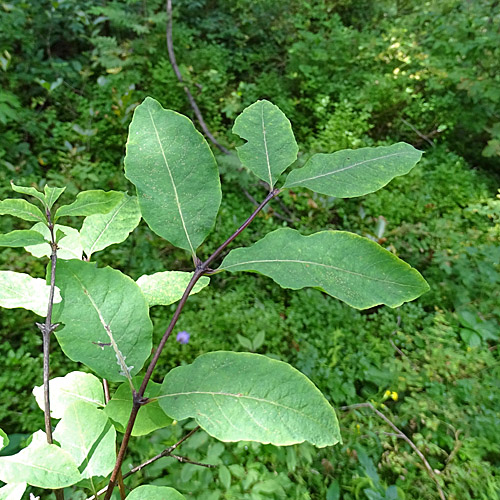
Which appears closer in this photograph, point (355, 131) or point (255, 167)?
point (255, 167)

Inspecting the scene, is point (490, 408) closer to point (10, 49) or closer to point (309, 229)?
point (309, 229)

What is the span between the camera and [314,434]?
33 centimetres

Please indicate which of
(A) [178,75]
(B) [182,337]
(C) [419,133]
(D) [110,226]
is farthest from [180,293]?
(C) [419,133]

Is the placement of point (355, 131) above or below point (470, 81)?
below

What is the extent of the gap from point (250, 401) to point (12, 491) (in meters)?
0.29

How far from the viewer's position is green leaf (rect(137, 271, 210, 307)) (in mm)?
483

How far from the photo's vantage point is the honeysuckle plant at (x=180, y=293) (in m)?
0.35

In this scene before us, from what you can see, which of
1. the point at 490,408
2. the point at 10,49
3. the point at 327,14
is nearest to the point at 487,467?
the point at 490,408

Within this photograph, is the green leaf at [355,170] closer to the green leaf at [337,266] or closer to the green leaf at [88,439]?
the green leaf at [337,266]

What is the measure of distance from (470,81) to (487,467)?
3708 millimetres

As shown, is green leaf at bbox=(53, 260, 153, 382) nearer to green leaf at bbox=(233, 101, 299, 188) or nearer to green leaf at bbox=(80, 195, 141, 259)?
green leaf at bbox=(80, 195, 141, 259)

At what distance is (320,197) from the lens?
3.45 m

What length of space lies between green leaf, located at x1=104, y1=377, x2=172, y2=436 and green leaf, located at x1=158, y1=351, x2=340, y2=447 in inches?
2.9

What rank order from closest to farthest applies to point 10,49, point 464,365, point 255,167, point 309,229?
point 255,167 < point 464,365 < point 309,229 < point 10,49
